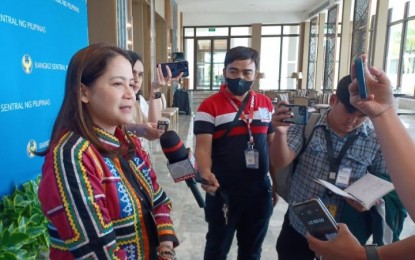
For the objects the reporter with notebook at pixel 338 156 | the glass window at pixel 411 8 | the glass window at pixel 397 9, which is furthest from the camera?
the glass window at pixel 397 9

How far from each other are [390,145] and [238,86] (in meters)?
1.05

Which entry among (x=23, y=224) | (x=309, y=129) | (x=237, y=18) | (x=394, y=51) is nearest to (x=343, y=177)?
(x=309, y=129)

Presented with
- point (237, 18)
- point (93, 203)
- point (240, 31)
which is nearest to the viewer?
point (93, 203)

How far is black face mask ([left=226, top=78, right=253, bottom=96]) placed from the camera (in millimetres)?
1799

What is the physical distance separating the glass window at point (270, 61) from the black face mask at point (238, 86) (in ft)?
44.9

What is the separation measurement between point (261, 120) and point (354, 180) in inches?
23.7

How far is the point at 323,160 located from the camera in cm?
144

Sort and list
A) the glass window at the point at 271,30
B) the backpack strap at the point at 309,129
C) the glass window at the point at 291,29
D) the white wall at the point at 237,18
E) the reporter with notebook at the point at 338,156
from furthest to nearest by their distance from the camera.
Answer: the glass window at the point at 271,30 < the glass window at the point at 291,29 < the white wall at the point at 237,18 < the backpack strap at the point at 309,129 < the reporter with notebook at the point at 338,156

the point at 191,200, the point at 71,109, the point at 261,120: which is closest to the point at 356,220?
the point at 261,120

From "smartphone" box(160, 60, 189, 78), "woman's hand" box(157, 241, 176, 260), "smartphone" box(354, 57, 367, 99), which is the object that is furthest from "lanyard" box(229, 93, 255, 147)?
"smartphone" box(354, 57, 367, 99)

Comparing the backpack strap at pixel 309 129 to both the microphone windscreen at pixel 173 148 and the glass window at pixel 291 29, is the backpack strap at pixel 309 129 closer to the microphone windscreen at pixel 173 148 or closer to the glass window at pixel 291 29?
the microphone windscreen at pixel 173 148

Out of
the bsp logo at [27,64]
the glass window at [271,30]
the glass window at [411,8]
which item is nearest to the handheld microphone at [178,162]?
the bsp logo at [27,64]

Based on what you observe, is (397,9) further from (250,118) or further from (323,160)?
(323,160)

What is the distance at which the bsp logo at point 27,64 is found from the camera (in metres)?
1.91
